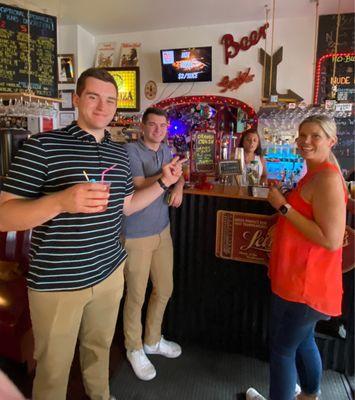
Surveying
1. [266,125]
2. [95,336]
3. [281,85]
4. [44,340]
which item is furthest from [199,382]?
[281,85]

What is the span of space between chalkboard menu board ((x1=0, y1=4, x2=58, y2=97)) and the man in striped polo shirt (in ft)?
8.38

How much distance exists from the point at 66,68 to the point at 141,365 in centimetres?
457

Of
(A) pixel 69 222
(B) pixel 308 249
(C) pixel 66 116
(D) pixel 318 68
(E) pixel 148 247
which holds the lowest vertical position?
(E) pixel 148 247

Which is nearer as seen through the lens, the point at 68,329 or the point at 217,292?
the point at 68,329

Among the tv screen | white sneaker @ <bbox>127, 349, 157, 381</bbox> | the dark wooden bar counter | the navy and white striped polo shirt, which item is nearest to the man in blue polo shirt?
white sneaker @ <bbox>127, 349, 157, 381</bbox>

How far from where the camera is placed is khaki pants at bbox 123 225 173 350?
1993 mm

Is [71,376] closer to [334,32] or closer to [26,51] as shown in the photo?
[26,51]

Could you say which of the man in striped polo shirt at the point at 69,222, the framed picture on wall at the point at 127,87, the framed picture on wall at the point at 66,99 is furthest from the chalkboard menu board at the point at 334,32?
the man in striped polo shirt at the point at 69,222

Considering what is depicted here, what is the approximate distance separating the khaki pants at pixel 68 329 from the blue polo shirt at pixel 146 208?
416mm

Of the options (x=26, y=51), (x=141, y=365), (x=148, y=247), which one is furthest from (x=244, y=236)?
(x=26, y=51)

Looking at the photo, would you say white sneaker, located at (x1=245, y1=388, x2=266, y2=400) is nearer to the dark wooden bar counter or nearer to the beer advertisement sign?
the dark wooden bar counter

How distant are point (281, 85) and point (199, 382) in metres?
4.07

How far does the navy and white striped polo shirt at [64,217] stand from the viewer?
4.04ft

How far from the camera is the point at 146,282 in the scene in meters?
2.08
